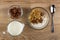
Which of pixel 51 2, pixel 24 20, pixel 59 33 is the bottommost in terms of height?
pixel 59 33

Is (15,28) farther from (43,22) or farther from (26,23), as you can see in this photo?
(43,22)

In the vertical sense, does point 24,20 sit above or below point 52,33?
above

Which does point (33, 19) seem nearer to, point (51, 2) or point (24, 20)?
point (24, 20)

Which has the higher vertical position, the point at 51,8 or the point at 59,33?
the point at 51,8

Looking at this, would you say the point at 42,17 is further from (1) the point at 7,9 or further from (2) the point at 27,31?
(1) the point at 7,9

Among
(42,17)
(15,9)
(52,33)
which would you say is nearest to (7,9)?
(15,9)

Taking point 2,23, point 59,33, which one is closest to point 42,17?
point 59,33

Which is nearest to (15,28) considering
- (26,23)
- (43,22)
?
(26,23)

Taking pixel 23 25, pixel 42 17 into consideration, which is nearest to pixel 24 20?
pixel 23 25
